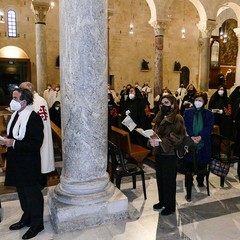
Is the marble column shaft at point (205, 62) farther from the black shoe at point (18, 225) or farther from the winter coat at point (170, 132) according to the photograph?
the black shoe at point (18, 225)

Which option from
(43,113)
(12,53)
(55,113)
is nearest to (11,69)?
(12,53)

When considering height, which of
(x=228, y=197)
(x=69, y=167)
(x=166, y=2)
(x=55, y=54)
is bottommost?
(x=228, y=197)

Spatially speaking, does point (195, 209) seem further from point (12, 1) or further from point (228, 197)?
point (12, 1)

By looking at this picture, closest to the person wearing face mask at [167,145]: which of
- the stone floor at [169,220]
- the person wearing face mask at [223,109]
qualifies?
the stone floor at [169,220]

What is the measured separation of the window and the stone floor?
43.3 ft

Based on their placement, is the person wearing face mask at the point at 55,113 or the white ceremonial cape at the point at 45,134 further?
the person wearing face mask at the point at 55,113

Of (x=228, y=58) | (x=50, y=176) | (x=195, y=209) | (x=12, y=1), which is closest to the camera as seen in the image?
(x=195, y=209)

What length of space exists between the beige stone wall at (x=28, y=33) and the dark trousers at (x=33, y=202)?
45.9 ft

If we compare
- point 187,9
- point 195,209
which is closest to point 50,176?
point 195,209

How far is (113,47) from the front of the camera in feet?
61.0

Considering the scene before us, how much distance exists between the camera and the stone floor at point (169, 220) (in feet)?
11.8

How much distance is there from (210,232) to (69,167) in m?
1.96

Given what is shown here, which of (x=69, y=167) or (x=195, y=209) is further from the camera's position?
(x=195, y=209)

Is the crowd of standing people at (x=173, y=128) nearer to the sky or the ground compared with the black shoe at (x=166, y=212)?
nearer to the sky
